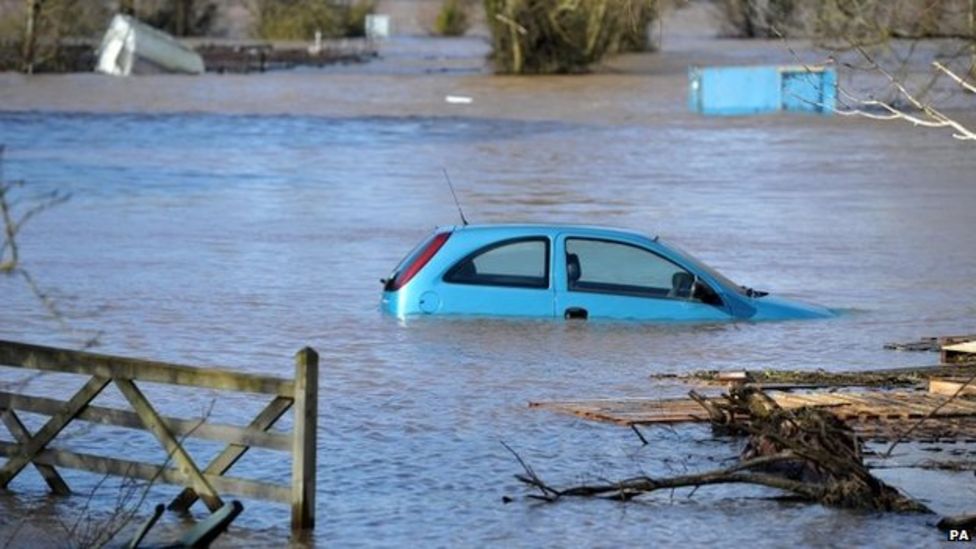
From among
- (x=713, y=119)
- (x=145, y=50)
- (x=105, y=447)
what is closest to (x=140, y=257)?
(x=105, y=447)

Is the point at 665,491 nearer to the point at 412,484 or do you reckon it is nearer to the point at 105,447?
the point at 412,484

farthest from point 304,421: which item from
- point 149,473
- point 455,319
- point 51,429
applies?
point 455,319

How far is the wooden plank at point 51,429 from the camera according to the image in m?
10.6

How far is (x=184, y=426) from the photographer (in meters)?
10.5

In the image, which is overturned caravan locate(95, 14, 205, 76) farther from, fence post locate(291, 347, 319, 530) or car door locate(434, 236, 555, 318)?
fence post locate(291, 347, 319, 530)

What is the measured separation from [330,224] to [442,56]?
53.1 metres

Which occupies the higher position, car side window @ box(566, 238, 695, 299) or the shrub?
car side window @ box(566, 238, 695, 299)

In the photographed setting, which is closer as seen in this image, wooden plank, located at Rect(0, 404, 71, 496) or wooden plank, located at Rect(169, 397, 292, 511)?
wooden plank, located at Rect(169, 397, 292, 511)

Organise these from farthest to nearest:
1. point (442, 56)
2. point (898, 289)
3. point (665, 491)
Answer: point (442, 56)
point (898, 289)
point (665, 491)

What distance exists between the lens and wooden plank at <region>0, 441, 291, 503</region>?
410 inches

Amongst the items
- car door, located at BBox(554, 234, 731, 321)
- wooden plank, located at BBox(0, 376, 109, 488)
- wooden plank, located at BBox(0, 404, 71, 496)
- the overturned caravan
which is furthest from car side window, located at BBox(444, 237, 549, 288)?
the overturned caravan

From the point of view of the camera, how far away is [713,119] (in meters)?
51.2

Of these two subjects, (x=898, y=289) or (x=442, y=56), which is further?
(x=442, y=56)

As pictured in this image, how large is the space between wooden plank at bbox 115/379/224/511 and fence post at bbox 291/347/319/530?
43 cm
